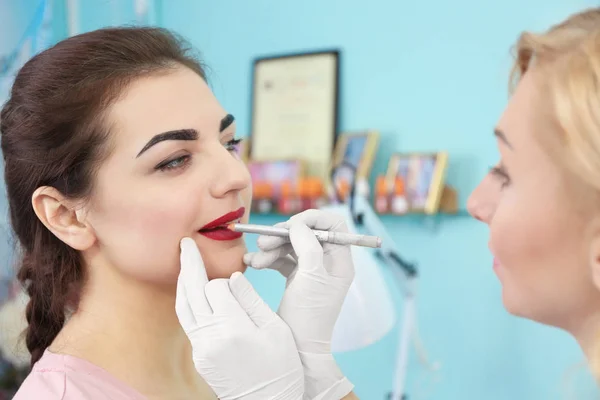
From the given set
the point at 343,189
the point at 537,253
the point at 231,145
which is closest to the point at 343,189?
the point at 343,189

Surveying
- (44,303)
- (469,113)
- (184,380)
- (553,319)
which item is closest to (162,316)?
(184,380)

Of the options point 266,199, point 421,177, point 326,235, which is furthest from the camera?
point 266,199

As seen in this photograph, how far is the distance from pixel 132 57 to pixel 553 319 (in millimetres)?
768

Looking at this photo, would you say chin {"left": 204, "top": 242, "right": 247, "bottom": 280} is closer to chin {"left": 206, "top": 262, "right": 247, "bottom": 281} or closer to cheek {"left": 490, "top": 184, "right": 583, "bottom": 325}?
chin {"left": 206, "top": 262, "right": 247, "bottom": 281}

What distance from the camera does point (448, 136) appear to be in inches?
80.9

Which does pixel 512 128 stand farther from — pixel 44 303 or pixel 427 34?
pixel 427 34

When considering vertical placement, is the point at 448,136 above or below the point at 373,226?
above

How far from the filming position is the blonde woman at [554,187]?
0.66 meters

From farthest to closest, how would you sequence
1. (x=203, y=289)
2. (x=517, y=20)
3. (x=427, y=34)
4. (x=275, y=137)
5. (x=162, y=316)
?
(x=275, y=137), (x=427, y=34), (x=517, y=20), (x=162, y=316), (x=203, y=289)

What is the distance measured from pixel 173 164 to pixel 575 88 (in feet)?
1.98

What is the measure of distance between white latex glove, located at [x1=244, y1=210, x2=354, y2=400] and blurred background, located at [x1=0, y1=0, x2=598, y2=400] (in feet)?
2.98

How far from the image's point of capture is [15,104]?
3.25 feet

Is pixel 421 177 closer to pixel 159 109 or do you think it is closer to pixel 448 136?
pixel 448 136

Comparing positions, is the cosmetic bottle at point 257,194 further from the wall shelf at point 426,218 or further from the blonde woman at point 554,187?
the blonde woman at point 554,187
